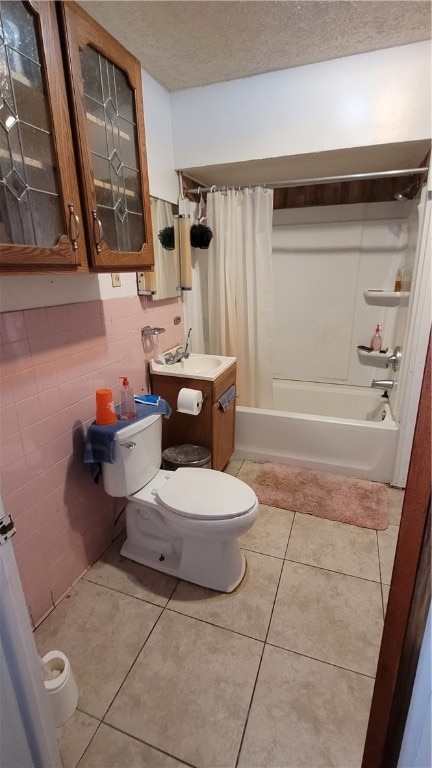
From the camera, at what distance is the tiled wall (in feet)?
3.98

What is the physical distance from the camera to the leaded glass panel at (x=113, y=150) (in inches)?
45.8

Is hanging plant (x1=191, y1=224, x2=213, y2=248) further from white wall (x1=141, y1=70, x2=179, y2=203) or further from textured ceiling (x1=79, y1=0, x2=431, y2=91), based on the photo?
textured ceiling (x1=79, y1=0, x2=431, y2=91)

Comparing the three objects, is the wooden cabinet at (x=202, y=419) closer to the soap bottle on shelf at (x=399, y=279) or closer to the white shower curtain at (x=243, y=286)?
the white shower curtain at (x=243, y=286)

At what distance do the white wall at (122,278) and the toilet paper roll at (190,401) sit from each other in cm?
61

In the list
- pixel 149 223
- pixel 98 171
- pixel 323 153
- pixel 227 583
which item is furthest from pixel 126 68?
pixel 227 583

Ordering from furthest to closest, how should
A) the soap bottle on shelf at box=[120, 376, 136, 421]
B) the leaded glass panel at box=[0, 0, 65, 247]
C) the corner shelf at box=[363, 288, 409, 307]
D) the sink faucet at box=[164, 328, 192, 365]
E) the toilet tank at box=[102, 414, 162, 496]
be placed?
the corner shelf at box=[363, 288, 409, 307], the sink faucet at box=[164, 328, 192, 365], the soap bottle on shelf at box=[120, 376, 136, 421], the toilet tank at box=[102, 414, 162, 496], the leaded glass panel at box=[0, 0, 65, 247]

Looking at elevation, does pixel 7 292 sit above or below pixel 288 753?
above

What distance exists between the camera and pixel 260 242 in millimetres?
2273

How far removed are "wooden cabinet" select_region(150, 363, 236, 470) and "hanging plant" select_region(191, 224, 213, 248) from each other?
875 millimetres

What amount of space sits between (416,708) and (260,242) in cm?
227

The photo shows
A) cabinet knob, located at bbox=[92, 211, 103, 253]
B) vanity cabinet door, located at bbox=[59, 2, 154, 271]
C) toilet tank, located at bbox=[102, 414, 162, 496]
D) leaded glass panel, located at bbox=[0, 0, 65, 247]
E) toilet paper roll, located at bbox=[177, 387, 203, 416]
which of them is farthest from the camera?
toilet paper roll, located at bbox=[177, 387, 203, 416]

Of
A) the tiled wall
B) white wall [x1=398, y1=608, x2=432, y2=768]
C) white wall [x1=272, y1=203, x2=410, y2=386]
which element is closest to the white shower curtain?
white wall [x1=272, y1=203, x2=410, y2=386]

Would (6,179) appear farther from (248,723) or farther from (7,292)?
(248,723)

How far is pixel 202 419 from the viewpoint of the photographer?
2.01 metres
